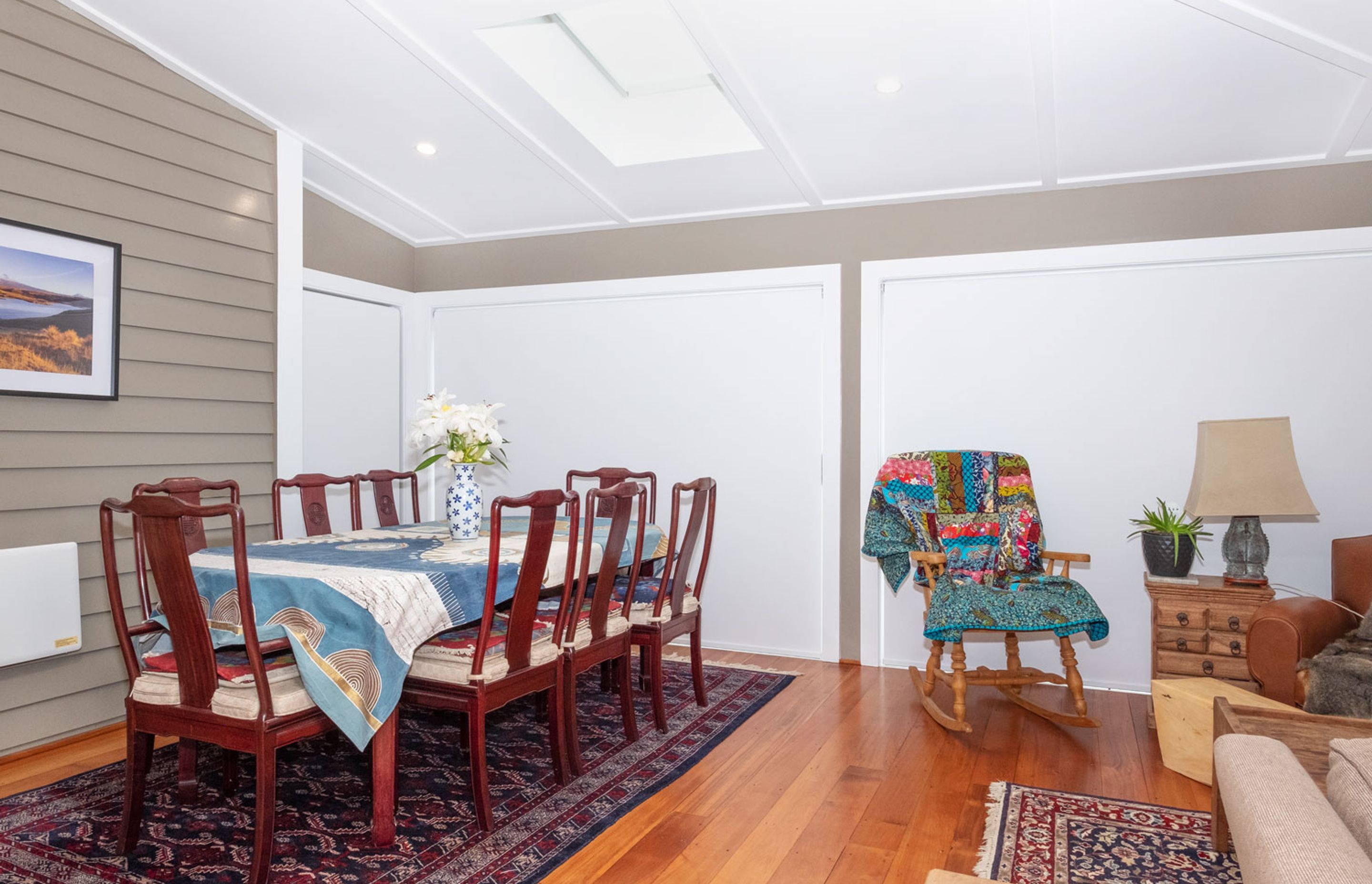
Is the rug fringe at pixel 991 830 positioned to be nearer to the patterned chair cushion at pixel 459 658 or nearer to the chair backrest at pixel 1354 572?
the patterned chair cushion at pixel 459 658

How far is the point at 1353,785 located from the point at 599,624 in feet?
7.19

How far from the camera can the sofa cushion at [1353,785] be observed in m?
1.17

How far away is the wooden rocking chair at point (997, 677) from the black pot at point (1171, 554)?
26 cm

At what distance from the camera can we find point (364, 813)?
260 cm

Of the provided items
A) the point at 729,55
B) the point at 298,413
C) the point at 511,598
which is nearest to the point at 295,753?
the point at 511,598

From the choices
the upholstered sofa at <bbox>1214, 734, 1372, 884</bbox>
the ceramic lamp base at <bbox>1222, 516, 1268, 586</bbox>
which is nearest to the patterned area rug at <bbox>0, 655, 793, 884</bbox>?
the upholstered sofa at <bbox>1214, 734, 1372, 884</bbox>

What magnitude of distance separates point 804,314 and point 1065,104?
160 cm

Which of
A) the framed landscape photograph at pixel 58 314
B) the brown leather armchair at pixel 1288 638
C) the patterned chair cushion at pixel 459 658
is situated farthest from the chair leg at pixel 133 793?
the brown leather armchair at pixel 1288 638

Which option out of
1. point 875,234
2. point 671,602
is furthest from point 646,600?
point 875,234

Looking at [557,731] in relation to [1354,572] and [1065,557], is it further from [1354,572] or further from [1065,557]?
[1354,572]

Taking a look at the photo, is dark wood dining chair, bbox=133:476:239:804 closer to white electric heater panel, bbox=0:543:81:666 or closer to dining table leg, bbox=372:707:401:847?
white electric heater panel, bbox=0:543:81:666

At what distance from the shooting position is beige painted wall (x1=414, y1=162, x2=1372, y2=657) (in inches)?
150

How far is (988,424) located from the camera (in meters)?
4.23

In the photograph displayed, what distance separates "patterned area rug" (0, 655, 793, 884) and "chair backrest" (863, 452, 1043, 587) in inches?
45.2
